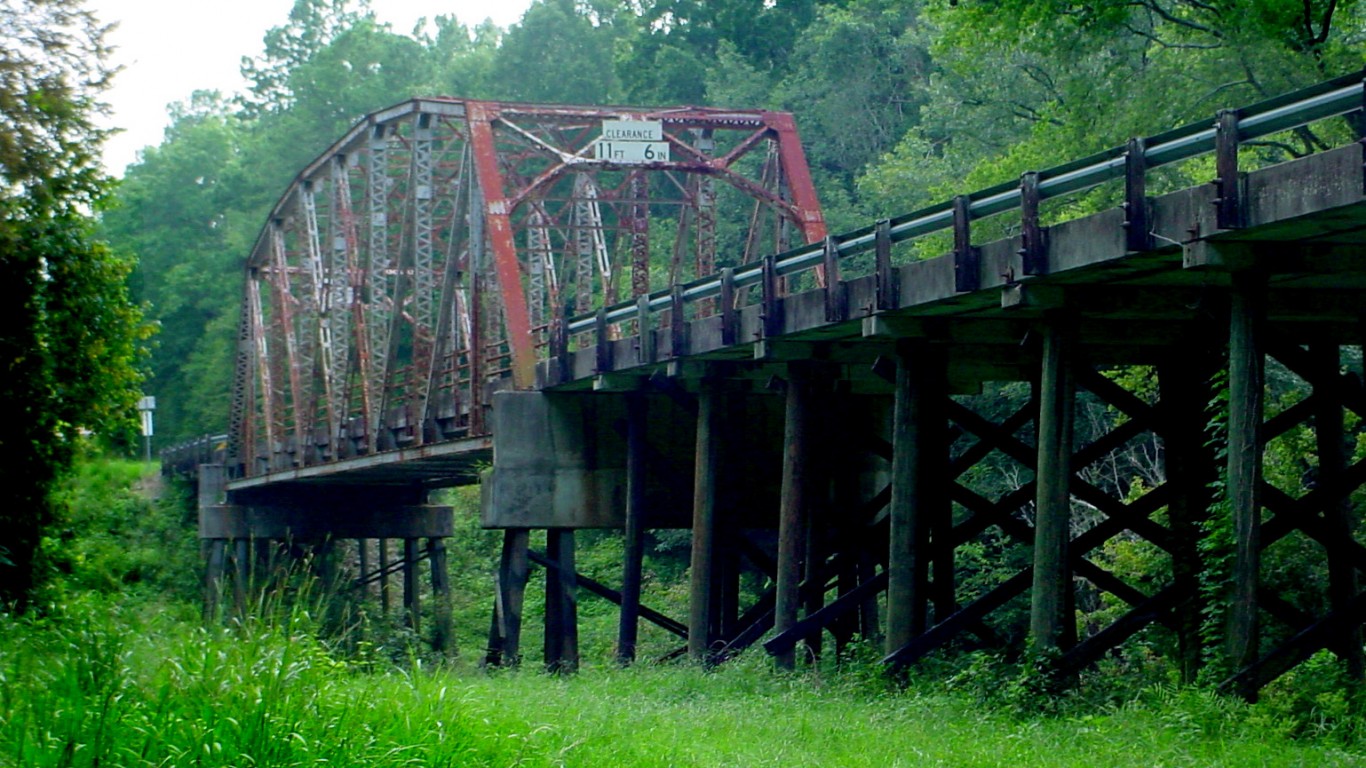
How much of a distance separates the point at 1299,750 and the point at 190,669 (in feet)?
22.1

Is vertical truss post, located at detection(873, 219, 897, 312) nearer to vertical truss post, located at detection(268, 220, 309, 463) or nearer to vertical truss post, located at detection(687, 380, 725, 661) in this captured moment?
vertical truss post, located at detection(687, 380, 725, 661)

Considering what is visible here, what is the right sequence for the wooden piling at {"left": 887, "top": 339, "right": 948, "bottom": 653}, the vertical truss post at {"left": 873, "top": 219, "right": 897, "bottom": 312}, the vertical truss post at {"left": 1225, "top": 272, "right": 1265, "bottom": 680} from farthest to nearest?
the wooden piling at {"left": 887, "top": 339, "right": 948, "bottom": 653}
the vertical truss post at {"left": 873, "top": 219, "right": 897, "bottom": 312}
the vertical truss post at {"left": 1225, "top": 272, "right": 1265, "bottom": 680}

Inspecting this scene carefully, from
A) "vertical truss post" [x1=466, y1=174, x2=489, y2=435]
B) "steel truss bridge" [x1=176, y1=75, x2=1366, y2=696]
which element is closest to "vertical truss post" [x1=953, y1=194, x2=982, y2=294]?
"steel truss bridge" [x1=176, y1=75, x2=1366, y2=696]

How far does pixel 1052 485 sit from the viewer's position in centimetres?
1661

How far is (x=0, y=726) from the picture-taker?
10.1 m

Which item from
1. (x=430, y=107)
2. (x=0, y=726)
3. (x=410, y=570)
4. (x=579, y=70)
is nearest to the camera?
(x=0, y=726)

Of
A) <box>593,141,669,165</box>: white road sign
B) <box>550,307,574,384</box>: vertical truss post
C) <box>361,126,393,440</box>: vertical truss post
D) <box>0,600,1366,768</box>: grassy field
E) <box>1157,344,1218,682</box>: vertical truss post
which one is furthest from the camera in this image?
<box>361,126,393,440</box>: vertical truss post

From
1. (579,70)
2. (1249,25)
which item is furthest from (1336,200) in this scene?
(579,70)

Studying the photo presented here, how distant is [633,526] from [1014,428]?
573 centimetres

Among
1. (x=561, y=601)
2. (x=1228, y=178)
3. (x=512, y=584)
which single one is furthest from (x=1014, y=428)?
(x=512, y=584)

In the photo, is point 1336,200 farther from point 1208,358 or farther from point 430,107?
point 430,107

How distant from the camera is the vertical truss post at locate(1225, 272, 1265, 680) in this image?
1435 cm

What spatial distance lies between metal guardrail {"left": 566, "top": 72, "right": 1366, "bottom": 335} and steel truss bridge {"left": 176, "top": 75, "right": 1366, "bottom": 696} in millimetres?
29

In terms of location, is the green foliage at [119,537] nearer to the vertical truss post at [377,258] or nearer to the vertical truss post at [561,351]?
the vertical truss post at [377,258]
